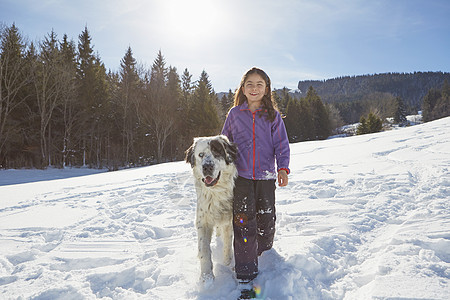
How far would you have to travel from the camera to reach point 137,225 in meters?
4.00

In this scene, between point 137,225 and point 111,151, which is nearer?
point 137,225

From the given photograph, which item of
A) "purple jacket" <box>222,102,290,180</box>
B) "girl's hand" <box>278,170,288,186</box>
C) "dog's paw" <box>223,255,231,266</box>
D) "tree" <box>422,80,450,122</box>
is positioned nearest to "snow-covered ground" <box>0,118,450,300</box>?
"dog's paw" <box>223,255,231,266</box>

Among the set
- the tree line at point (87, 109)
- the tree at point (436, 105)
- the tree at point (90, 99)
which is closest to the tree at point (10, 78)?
the tree line at point (87, 109)

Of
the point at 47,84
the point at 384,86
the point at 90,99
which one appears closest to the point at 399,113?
the point at 90,99

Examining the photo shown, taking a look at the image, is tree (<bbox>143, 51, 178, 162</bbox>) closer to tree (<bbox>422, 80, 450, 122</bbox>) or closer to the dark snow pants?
the dark snow pants

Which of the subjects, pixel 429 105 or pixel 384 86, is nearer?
pixel 429 105

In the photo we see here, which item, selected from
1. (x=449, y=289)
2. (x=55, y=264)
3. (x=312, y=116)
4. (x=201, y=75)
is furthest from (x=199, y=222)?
(x=312, y=116)

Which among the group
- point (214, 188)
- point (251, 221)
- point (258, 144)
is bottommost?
point (251, 221)

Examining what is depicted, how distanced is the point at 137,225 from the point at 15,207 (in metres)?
3.03

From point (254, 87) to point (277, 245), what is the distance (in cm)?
190

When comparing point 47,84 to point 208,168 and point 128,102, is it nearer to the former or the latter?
point 128,102

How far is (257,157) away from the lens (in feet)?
8.61

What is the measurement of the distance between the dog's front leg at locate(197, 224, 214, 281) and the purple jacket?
28.0 inches

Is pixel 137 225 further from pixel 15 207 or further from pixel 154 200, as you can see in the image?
pixel 15 207
